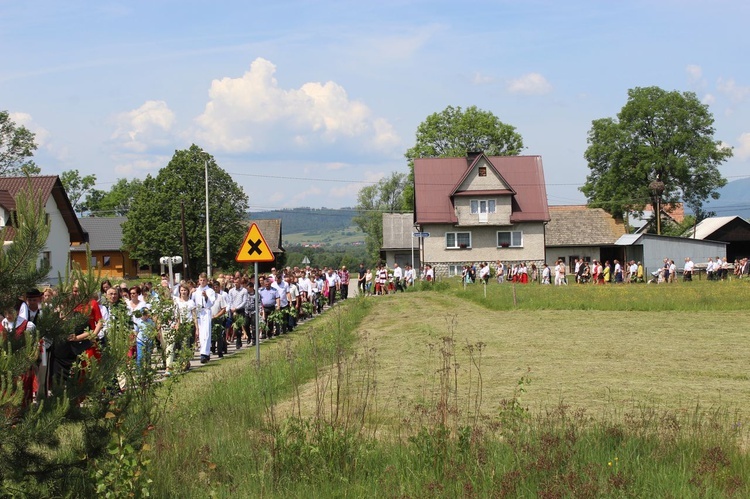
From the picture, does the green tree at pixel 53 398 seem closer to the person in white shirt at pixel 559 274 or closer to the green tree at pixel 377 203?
the person in white shirt at pixel 559 274

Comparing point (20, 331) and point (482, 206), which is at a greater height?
point (482, 206)

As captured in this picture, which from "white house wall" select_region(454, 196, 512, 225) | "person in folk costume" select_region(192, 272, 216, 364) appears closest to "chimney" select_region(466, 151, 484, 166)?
"white house wall" select_region(454, 196, 512, 225)

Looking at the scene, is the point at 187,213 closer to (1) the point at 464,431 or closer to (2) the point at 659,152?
(2) the point at 659,152

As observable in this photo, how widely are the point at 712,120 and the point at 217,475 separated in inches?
3182

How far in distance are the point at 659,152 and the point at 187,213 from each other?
4060 cm

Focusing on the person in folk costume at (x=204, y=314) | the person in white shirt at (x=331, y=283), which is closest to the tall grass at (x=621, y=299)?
the person in white shirt at (x=331, y=283)

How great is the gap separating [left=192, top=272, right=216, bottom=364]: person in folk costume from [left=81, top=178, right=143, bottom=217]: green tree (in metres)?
102

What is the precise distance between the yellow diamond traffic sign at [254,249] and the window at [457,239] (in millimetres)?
56604

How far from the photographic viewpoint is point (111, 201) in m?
122

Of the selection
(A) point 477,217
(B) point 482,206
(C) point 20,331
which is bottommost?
(C) point 20,331

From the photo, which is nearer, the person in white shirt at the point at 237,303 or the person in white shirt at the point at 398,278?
the person in white shirt at the point at 237,303

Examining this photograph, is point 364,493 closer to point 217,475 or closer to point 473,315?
point 217,475

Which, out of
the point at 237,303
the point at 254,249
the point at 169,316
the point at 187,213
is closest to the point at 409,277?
the point at 187,213

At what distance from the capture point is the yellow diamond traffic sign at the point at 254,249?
16.6 m
